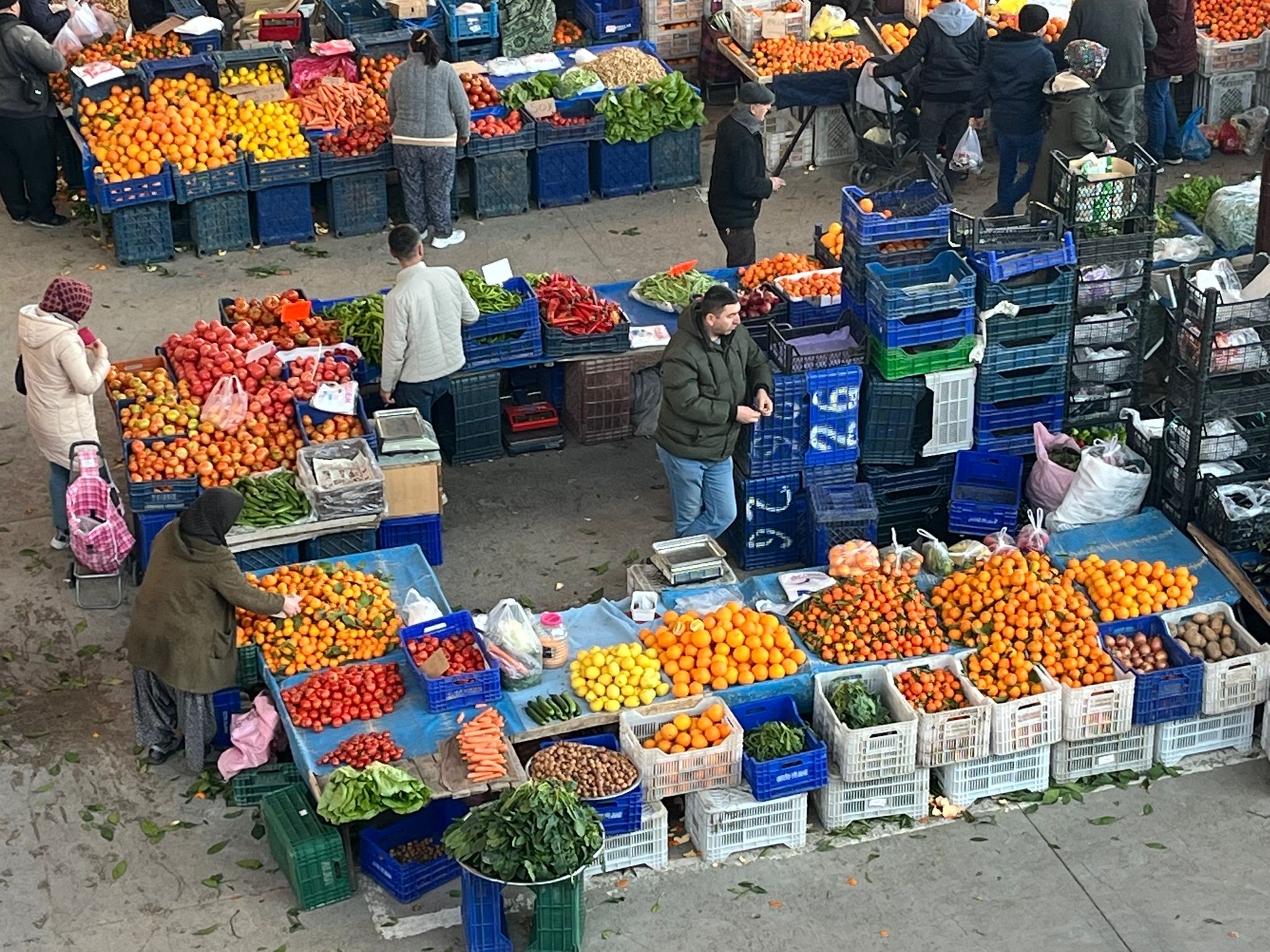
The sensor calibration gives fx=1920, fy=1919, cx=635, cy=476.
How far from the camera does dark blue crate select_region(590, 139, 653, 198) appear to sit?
15836 mm

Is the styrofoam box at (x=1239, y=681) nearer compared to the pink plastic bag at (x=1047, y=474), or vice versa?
the styrofoam box at (x=1239, y=681)

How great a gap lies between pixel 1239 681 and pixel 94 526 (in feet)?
20.6

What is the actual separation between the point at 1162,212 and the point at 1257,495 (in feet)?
12.2

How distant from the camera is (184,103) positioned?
1481 centimetres

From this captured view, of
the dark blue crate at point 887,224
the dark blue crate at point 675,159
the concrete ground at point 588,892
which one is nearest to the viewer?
the concrete ground at point 588,892

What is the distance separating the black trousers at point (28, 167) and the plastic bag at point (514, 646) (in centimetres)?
765

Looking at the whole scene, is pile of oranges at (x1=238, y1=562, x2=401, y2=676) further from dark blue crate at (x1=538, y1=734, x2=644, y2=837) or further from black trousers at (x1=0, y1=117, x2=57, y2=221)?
black trousers at (x1=0, y1=117, x2=57, y2=221)

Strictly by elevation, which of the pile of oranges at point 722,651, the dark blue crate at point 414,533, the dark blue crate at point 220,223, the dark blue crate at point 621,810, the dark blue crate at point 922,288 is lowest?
the dark blue crate at point 621,810

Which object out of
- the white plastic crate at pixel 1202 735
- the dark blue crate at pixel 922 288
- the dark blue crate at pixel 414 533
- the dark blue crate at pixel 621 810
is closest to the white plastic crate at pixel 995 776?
the white plastic crate at pixel 1202 735

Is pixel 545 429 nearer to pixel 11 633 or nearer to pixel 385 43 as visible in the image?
pixel 11 633

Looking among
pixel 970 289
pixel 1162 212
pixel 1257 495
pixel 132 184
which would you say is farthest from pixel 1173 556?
pixel 132 184

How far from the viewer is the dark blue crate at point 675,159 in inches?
628

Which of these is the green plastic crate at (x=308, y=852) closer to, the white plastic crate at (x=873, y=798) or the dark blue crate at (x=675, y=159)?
the white plastic crate at (x=873, y=798)

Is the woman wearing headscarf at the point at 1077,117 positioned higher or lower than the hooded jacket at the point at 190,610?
higher
